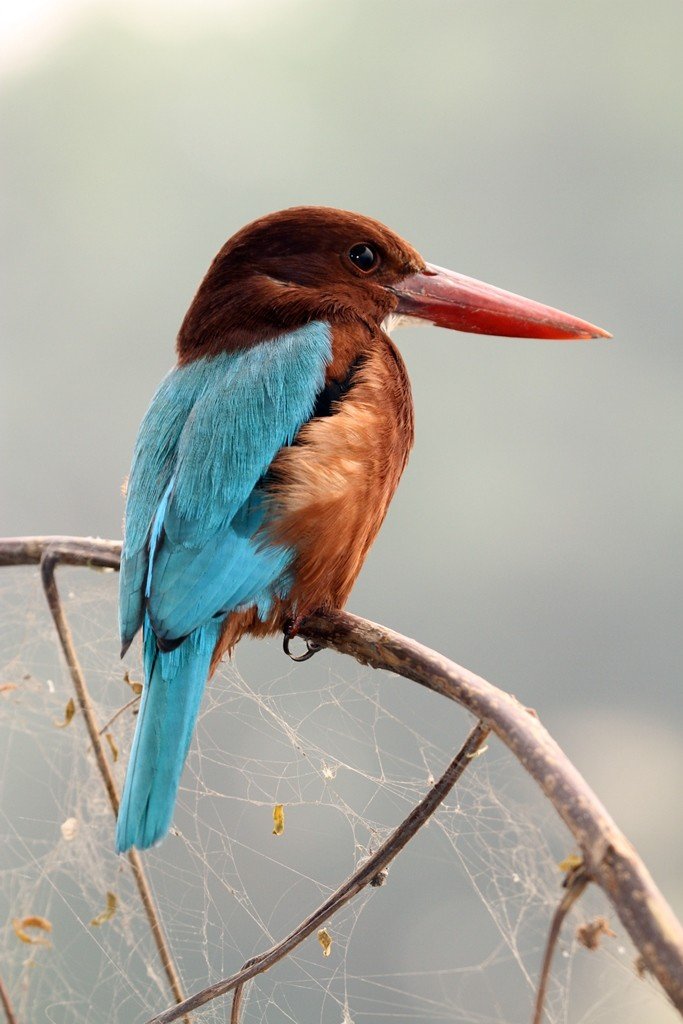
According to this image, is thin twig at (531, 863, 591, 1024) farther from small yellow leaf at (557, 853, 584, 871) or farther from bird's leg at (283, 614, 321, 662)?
bird's leg at (283, 614, 321, 662)

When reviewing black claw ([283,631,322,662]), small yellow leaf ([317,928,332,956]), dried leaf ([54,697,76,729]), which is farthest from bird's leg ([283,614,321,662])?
small yellow leaf ([317,928,332,956])

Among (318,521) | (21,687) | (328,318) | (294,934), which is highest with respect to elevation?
(328,318)

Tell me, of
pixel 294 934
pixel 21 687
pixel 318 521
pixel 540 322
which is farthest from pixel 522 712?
pixel 540 322

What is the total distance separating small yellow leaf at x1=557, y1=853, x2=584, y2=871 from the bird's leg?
68 cm

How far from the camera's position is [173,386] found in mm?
1333

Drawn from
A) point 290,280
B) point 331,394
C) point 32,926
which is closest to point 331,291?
point 290,280

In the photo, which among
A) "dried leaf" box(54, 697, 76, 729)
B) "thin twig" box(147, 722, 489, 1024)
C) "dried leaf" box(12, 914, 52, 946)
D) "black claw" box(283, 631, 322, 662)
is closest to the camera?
"thin twig" box(147, 722, 489, 1024)

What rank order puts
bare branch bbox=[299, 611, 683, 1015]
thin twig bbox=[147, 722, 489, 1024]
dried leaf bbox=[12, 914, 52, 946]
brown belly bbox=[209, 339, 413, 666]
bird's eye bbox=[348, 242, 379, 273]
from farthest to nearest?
bird's eye bbox=[348, 242, 379, 273] < brown belly bbox=[209, 339, 413, 666] < dried leaf bbox=[12, 914, 52, 946] < thin twig bbox=[147, 722, 489, 1024] < bare branch bbox=[299, 611, 683, 1015]

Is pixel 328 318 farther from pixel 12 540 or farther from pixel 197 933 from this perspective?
pixel 197 933

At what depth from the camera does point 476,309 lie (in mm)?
1534

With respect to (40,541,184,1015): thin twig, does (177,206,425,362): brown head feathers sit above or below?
above

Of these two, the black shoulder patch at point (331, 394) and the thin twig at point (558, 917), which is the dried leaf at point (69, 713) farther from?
the thin twig at point (558, 917)

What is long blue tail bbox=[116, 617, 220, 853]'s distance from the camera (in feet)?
3.23

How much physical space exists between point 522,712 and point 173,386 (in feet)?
2.36
